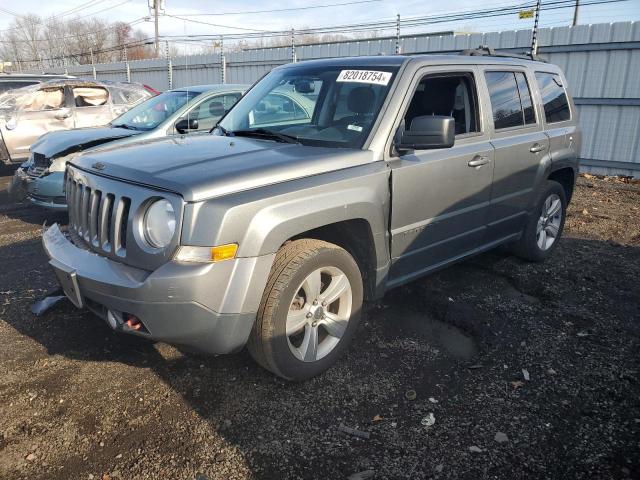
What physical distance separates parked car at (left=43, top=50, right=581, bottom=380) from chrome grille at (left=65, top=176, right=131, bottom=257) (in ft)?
0.04

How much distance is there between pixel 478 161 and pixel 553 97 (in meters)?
1.72

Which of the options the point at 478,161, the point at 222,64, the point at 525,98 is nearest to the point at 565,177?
the point at 525,98

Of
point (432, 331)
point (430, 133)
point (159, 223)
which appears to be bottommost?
point (432, 331)

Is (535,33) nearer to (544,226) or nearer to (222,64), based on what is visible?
(544,226)

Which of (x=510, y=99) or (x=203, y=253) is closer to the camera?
(x=203, y=253)

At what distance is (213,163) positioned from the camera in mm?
2859

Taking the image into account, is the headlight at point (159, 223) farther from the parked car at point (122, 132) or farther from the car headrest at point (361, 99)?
the parked car at point (122, 132)

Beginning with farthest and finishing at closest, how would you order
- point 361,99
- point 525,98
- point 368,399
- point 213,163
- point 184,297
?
point 525,98, point 361,99, point 368,399, point 213,163, point 184,297

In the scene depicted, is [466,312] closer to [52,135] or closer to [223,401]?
[223,401]

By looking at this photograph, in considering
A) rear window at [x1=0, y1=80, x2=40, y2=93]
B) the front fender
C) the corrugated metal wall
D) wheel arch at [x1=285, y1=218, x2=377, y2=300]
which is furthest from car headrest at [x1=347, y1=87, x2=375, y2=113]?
rear window at [x1=0, y1=80, x2=40, y2=93]

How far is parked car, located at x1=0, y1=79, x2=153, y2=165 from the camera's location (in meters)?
9.62

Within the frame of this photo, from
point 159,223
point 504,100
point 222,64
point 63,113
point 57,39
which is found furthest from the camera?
point 57,39

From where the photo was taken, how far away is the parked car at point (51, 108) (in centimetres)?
962

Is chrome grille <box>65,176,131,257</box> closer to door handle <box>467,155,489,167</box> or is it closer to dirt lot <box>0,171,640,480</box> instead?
dirt lot <box>0,171,640,480</box>
